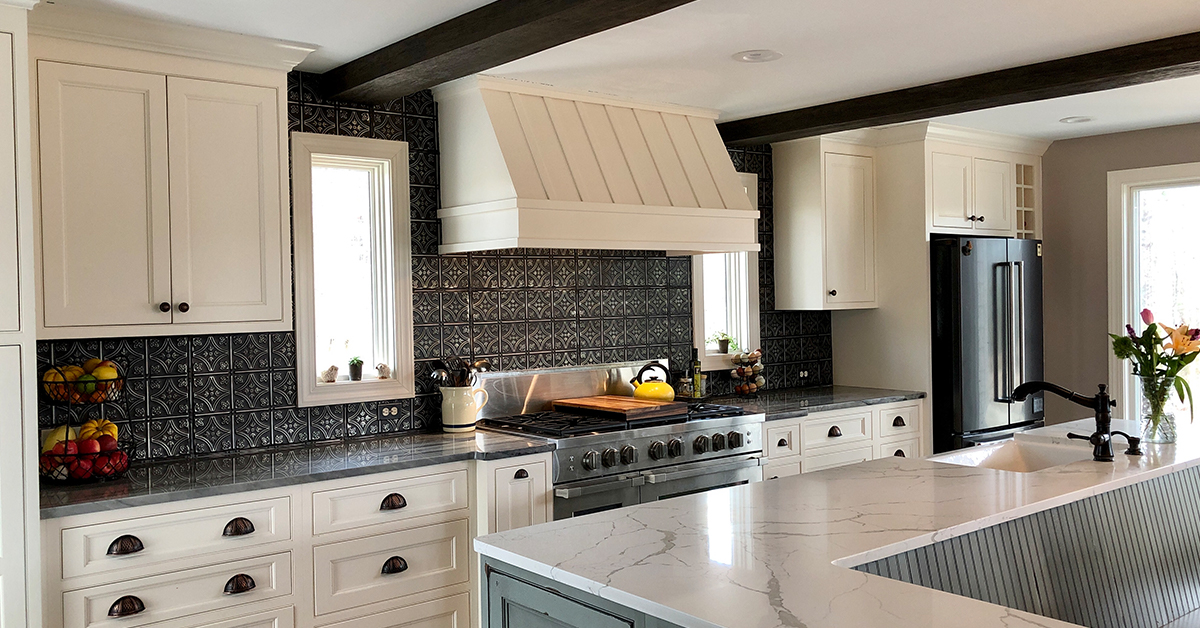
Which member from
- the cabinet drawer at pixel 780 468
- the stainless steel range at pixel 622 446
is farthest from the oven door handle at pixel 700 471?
the cabinet drawer at pixel 780 468

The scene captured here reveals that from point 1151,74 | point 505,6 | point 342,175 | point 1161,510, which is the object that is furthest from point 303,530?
point 1151,74

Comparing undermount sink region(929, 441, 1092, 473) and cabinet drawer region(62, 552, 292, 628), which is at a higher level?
undermount sink region(929, 441, 1092, 473)

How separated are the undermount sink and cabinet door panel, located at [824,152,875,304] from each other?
2.04 metres

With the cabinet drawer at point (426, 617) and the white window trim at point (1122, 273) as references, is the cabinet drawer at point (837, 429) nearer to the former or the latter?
the white window trim at point (1122, 273)

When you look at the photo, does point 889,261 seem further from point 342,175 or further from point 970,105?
point 342,175

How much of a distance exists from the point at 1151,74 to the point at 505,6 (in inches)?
97.7

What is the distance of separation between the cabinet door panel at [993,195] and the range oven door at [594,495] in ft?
9.41

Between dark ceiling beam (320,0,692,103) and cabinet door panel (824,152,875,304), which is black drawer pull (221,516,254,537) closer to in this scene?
dark ceiling beam (320,0,692,103)

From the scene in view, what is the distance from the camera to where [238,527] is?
3004 millimetres

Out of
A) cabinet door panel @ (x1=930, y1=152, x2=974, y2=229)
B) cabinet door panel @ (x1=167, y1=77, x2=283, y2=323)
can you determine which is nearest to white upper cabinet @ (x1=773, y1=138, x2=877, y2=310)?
cabinet door panel @ (x1=930, y1=152, x2=974, y2=229)

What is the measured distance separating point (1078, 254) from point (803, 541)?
4.61m

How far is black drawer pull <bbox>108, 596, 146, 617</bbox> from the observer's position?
2.80 meters

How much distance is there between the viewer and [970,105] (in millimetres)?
4109

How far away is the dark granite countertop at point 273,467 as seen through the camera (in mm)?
2820
